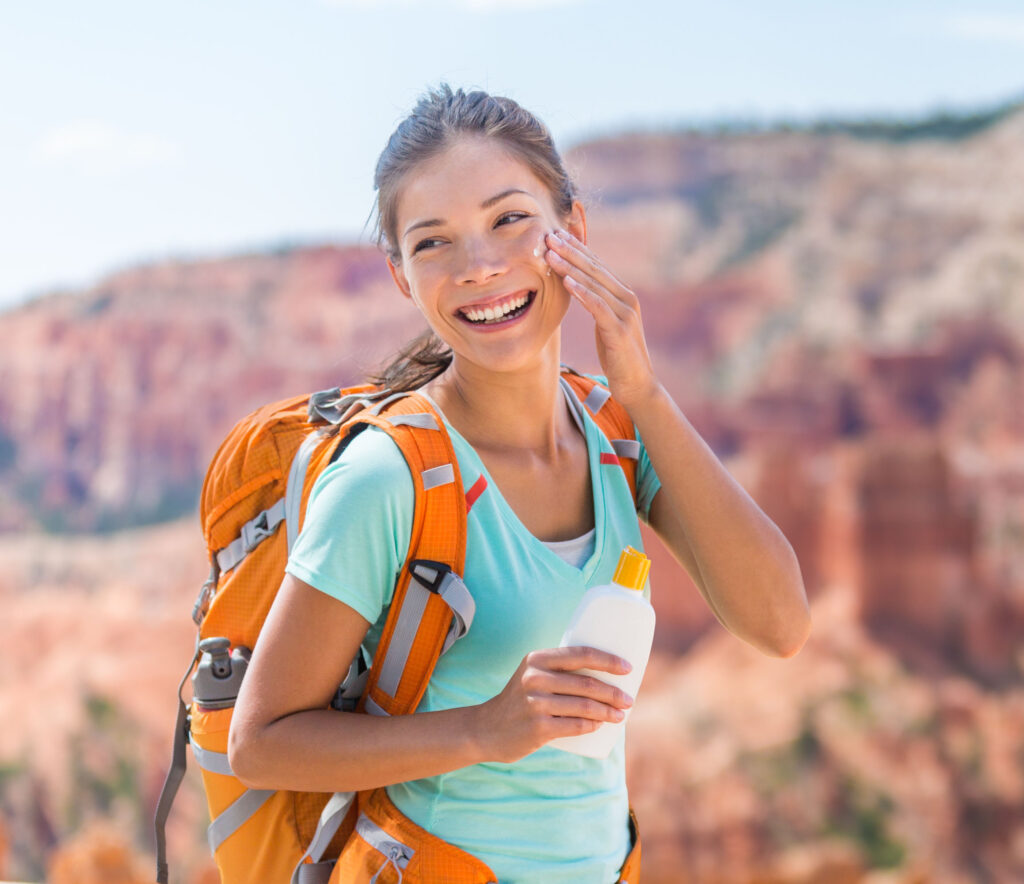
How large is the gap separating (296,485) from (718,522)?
47 cm

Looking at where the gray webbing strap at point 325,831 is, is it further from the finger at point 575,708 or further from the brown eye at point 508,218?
the brown eye at point 508,218

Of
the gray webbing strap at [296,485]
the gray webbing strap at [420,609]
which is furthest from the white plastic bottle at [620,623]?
the gray webbing strap at [296,485]

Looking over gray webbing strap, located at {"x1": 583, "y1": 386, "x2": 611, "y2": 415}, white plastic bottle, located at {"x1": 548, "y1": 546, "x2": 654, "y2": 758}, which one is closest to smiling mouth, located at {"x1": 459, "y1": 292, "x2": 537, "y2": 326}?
gray webbing strap, located at {"x1": 583, "y1": 386, "x2": 611, "y2": 415}

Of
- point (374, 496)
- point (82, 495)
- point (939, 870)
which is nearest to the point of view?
point (374, 496)

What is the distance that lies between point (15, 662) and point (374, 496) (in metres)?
20.1

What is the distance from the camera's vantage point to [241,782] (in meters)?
1.14

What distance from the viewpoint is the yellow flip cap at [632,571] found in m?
1.02

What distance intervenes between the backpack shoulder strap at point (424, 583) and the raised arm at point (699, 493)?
236 millimetres

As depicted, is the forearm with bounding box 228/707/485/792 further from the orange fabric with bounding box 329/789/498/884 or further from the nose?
the nose

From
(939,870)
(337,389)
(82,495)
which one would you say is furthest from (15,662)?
(337,389)

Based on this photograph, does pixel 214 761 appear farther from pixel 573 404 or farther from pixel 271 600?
pixel 573 404

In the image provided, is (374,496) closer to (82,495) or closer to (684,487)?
(684,487)

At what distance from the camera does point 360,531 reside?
991mm

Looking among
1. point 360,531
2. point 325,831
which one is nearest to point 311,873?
point 325,831
